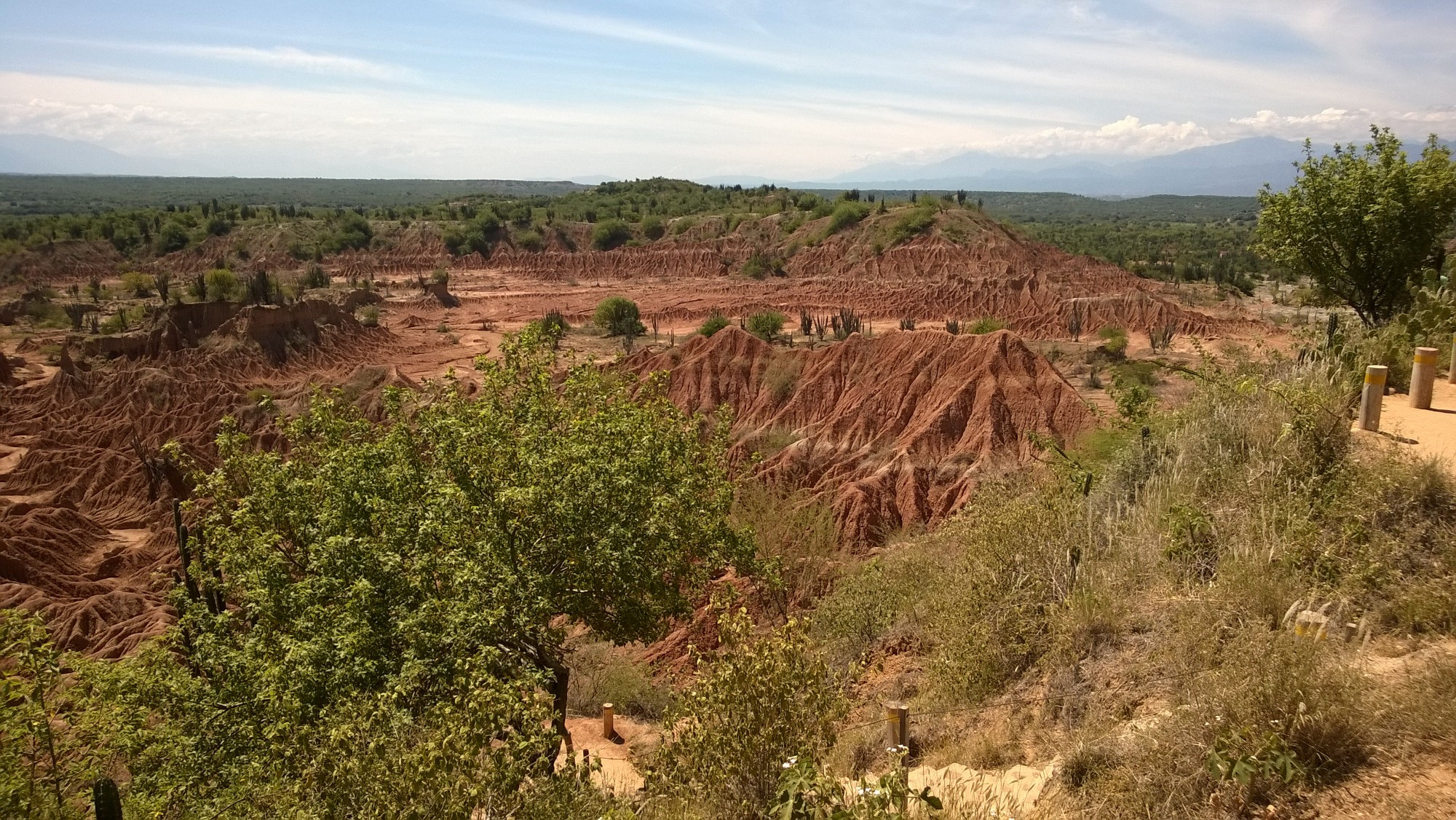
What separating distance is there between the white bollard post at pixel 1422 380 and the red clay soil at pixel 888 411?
498 inches

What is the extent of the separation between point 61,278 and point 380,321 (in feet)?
119

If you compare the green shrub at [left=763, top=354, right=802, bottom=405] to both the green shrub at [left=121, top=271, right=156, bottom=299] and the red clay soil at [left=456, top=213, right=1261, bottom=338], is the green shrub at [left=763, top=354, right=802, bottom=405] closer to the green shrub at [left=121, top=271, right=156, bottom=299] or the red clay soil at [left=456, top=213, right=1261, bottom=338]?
the red clay soil at [left=456, top=213, right=1261, bottom=338]

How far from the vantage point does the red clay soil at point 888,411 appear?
2338cm

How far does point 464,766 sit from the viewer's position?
4941mm

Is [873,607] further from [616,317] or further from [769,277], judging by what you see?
[769,277]

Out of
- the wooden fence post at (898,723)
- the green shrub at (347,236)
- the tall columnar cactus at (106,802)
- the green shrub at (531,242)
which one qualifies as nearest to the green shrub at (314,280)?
the green shrub at (347,236)

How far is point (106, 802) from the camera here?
18.6 ft

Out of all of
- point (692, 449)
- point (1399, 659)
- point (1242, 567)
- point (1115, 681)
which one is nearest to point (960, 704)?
point (1115, 681)

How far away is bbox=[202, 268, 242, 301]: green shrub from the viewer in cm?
5688

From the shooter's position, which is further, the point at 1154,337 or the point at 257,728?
the point at 1154,337

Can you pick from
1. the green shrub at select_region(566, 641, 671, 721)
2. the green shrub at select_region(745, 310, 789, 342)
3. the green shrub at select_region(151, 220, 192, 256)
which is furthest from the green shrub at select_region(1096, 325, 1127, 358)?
the green shrub at select_region(151, 220, 192, 256)

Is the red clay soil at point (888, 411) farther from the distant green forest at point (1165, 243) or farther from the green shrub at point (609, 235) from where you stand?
the green shrub at point (609, 235)

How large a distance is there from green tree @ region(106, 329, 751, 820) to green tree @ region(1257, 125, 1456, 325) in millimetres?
12252

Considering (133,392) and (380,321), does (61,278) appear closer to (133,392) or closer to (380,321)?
(380,321)
